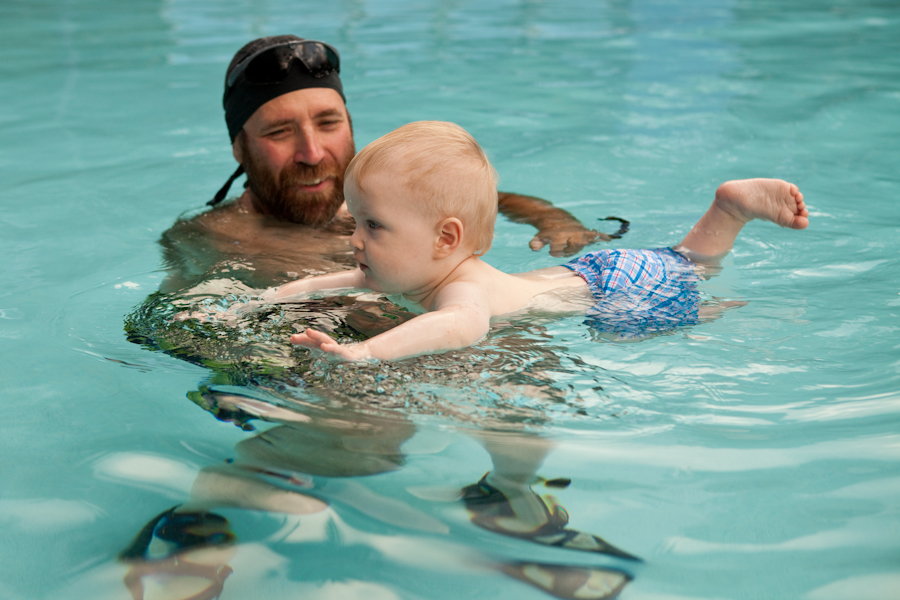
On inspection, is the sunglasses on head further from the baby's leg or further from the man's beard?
the baby's leg

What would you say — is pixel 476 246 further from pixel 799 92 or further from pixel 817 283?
pixel 799 92

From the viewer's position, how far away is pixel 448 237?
2609mm

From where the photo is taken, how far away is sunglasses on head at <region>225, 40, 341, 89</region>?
382 centimetres

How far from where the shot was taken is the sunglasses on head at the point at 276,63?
3.82 metres

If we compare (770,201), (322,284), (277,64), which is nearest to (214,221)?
(277,64)

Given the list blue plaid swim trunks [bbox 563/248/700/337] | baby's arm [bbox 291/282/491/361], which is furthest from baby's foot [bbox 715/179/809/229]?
baby's arm [bbox 291/282/491/361]

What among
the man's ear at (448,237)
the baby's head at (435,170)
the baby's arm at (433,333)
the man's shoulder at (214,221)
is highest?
the baby's head at (435,170)

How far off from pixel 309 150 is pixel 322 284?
1.18 m

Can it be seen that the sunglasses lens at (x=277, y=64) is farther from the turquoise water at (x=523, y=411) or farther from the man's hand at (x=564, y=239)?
the man's hand at (x=564, y=239)

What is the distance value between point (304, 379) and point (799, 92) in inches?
244

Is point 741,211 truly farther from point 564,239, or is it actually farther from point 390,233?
point 390,233

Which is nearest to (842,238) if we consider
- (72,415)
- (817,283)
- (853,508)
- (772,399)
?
(817,283)

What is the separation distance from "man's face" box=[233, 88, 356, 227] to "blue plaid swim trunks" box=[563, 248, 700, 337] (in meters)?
1.49

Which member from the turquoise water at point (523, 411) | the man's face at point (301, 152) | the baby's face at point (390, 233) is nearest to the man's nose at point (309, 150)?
the man's face at point (301, 152)
